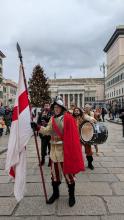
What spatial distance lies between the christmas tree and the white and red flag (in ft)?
184

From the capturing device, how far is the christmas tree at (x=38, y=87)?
207 ft

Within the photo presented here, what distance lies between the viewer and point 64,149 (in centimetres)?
634

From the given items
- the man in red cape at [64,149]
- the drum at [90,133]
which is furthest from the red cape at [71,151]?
the drum at [90,133]

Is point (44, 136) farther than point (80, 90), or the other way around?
point (80, 90)

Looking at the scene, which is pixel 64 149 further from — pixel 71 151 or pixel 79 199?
pixel 79 199

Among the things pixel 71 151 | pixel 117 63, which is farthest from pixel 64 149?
pixel 117 63

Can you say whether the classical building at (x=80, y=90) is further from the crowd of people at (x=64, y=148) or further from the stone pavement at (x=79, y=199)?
the crowd of people at (x=64, y=148)

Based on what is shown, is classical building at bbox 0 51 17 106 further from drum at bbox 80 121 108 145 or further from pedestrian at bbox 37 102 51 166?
drum at bbox 80 121 108 145

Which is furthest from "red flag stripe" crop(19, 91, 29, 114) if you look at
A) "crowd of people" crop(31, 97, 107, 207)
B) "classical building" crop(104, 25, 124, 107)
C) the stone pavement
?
"classical building" crop(104, 25, 124, 107)

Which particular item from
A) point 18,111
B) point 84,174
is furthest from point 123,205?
A: point 84,174

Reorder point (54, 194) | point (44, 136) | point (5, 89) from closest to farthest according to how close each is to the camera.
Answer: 1. point (54, 194)
2. point (44, 136)
3. point (5, 89)

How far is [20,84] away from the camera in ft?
20.6

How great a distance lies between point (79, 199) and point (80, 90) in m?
125

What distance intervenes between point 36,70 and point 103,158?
5380 centimetres
